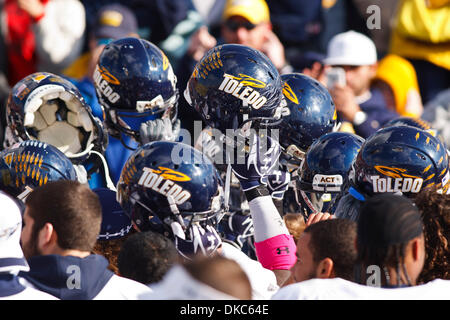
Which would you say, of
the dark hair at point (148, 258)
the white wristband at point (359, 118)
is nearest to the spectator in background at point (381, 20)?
the white wristband at point (359, 118)

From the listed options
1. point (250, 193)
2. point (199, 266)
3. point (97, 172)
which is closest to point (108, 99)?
point (97, 172)

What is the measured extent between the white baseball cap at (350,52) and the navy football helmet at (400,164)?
3.87m

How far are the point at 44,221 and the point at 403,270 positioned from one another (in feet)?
4.83

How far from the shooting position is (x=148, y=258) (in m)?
3.80

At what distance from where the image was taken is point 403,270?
3.44 metres

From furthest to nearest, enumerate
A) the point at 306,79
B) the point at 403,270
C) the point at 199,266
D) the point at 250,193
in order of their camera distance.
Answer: the point at 306,79
the point at 250,193
the point at 403,270
the point at 199,266

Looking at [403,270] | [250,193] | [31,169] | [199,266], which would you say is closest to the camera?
[199,266]

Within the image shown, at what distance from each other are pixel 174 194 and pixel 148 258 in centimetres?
50

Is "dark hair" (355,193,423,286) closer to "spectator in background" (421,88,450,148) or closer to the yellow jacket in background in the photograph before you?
"spectator in background" (421,88,450,148)

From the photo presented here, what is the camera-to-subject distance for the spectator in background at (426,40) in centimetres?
882

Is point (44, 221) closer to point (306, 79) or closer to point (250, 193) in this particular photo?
point (250, 193)

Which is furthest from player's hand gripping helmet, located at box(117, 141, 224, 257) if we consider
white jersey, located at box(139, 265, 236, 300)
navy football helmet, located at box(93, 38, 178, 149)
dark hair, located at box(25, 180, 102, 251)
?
white jersey, located at box(139, 265, 236, 300)

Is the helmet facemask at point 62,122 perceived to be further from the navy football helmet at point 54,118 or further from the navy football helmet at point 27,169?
the navy football helmet at point 27,169

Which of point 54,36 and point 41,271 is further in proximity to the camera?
point 54,36
